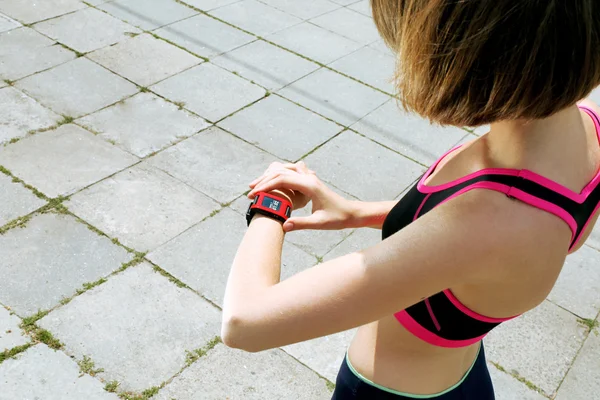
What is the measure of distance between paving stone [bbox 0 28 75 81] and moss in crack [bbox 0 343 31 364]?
2.65 meters

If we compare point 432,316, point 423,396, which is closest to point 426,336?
point 432,316

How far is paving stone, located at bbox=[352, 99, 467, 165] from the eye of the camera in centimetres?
452

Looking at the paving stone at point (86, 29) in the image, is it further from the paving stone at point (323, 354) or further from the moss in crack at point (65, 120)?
the paving stone at point (323, 354)

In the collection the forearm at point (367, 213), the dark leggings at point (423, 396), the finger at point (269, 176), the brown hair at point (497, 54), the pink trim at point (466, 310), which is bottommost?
the dark leggings at point (423, 396)

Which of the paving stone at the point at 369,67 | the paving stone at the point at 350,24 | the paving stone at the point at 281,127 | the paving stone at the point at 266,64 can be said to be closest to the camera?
the paving stone at the point at 281,127

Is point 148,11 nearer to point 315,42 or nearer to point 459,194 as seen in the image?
point 315,42

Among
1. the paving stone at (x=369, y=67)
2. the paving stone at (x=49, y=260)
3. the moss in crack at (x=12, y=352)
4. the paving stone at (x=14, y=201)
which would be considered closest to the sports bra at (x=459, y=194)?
the moss in crack at (x=12, y=352)

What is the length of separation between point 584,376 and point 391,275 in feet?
8.34

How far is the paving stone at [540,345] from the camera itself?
3010mm

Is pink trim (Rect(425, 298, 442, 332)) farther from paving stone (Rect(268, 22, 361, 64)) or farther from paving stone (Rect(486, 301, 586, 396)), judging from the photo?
paving stone (Rect(268, 22, 361, 64))

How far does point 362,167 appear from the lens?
4.27 metres

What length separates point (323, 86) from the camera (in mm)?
5121

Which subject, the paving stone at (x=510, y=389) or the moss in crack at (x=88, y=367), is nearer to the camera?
the moss in crack at (x=88, y=367)

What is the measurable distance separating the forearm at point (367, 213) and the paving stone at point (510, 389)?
5.58 ft
